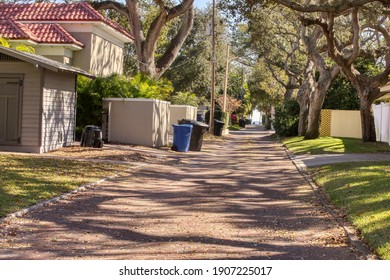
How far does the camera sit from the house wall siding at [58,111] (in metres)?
20.3

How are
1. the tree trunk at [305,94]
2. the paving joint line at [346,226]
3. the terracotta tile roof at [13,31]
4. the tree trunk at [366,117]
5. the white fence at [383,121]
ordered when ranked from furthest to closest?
the tree trunk at [305,94]
the white fence at [383,121]
the tree trunk at [366,117]
the terracotta tile roof at [13,31]
the paving joint line at [346,226]

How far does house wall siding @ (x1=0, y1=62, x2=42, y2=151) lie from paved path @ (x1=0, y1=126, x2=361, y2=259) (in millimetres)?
5186

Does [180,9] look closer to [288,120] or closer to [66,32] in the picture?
[66,32]

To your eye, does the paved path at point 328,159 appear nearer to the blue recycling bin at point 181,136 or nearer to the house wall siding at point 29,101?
the blue recycling bin at point 181,136

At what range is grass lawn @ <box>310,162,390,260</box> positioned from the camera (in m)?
8.64

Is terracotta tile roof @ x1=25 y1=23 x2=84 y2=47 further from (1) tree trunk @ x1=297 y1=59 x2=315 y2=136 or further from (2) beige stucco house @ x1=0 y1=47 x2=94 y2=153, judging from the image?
(1) tree trunk @ x1=297 y1=59 x2=315 y2=136

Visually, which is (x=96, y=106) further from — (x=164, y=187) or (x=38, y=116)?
(x=164, y=187)

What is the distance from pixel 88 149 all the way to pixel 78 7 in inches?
498

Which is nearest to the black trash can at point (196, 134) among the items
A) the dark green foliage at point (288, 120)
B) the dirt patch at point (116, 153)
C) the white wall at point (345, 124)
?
the dirt patch at point (116, 153)

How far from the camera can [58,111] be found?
2153 cm

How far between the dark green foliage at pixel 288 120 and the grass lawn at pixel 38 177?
26.7 meters

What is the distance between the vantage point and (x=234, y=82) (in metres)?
93.6

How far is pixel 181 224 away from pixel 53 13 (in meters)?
24.4

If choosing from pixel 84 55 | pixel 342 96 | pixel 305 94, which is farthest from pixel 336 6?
pixel 342 96
